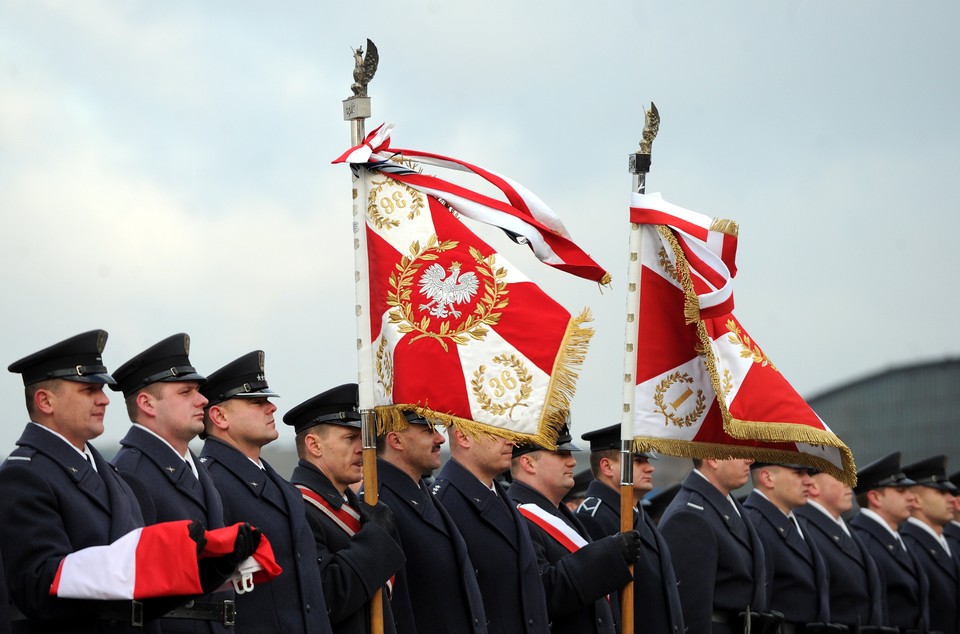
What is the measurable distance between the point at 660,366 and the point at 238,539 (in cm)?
352

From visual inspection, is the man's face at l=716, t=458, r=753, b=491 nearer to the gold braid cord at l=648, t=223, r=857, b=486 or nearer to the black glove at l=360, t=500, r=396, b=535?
the gold braid cord at l=648, t=223, r=857, b=486

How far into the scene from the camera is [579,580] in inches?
342

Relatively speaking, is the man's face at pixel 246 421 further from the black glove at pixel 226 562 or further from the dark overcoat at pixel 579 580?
the dark overcoat at pixel 579 580

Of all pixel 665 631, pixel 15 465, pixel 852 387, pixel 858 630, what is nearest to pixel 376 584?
pixel 15 465

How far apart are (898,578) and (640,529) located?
4.17 meters

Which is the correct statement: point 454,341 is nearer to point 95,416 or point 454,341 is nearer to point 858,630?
point 95,416

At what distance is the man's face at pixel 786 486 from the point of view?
11.4m

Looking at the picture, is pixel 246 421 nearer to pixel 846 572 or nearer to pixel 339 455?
pixel 339 455

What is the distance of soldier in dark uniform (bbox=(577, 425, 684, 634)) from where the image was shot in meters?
9.56

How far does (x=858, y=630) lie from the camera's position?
11656mm

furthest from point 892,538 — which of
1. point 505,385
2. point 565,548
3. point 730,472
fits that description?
point 505,385

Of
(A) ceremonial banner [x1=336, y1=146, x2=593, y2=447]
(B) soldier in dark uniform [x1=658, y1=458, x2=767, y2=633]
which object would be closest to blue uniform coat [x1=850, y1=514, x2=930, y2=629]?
(B) soldier in dark uniform [x1=658, y1=458, x2=767, y2=633]

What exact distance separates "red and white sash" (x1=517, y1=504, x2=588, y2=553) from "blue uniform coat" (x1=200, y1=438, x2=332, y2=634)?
2177mm

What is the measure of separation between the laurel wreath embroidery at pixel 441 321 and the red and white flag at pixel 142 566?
2.05 m
